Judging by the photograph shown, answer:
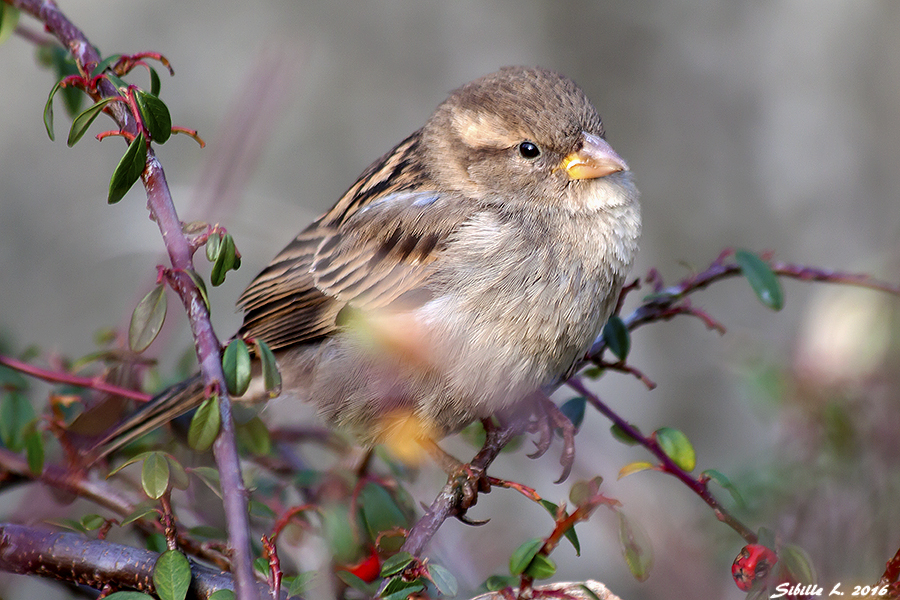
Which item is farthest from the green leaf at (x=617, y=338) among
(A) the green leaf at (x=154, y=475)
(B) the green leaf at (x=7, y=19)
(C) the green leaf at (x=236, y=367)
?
(B) the green leaf at (x=7, y=19)

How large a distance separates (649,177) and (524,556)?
440cm

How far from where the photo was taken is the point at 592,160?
2.35 metres

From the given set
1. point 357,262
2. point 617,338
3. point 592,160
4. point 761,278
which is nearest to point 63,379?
point 357,262

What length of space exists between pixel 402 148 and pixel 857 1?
3.84m

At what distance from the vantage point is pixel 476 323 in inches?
86.7

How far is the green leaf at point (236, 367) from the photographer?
1.40m

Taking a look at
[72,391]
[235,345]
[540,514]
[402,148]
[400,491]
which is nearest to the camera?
[235,345]

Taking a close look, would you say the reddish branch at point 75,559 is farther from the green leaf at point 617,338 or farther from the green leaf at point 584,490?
the green leaf at point 617,338

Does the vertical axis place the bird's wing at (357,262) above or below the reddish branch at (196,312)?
above

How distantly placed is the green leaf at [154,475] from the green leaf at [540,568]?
57cm

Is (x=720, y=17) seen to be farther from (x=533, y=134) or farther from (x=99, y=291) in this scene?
(x=99, y=291)

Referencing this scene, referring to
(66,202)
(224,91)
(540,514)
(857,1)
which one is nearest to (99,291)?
(66,202)

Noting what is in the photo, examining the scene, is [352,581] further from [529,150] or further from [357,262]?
[529,150]

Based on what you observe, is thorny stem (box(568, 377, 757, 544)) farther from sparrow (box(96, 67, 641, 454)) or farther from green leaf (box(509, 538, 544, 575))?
sparrow (box(96, 67, 641, 454))
